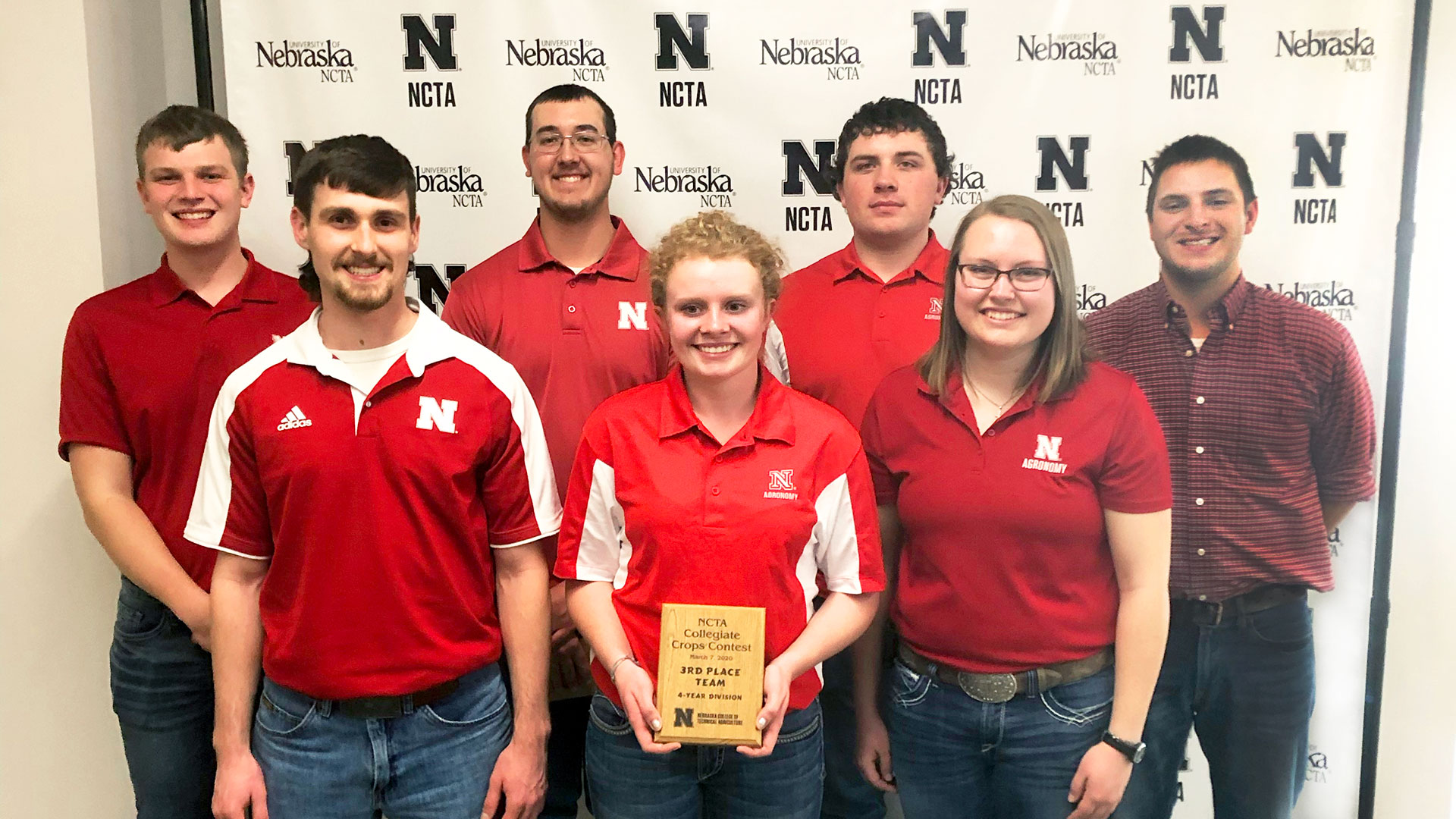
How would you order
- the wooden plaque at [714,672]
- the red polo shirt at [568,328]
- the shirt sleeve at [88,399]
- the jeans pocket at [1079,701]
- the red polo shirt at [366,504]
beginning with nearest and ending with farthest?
1. the wooden plaque at [714,672]
2. the red polo shirt at [366,504]
3. the jeans pocket at [1079,701]
4. the shirt sleeve at [88,399]
5. the red polo shirt at [568,328]

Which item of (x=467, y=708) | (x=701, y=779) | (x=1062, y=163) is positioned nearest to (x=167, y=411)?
(x=467, y=708)

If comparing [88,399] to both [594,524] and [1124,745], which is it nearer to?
[594,524]

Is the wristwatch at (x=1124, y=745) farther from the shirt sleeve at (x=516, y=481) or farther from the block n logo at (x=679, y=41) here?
the block n logo at (x=679, y=41)

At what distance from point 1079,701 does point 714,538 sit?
0.81m

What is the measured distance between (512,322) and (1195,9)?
6.46 ft

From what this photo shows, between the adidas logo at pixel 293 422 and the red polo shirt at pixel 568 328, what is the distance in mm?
583

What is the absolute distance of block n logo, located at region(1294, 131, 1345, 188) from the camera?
7.77 feet

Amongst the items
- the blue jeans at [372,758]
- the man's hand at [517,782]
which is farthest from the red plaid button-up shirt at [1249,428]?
the blue jeans at [372,758]

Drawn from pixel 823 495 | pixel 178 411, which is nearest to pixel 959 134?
pixel 823 495

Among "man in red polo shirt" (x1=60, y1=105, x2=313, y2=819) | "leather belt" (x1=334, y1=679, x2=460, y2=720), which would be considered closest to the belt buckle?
"leather belt" (x1=334, y1=679, x2=460, y2=720)

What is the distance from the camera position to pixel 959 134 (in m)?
2.43

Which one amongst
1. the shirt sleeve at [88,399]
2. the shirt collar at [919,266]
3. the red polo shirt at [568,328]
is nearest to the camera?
the shirt sleeve at [88,399]

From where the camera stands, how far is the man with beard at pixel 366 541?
1623mm

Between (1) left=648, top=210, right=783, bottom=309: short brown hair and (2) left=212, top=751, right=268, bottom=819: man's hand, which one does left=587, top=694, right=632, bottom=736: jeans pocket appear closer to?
(2) left=212, top=751, right=268, bottom=819: man's hand
